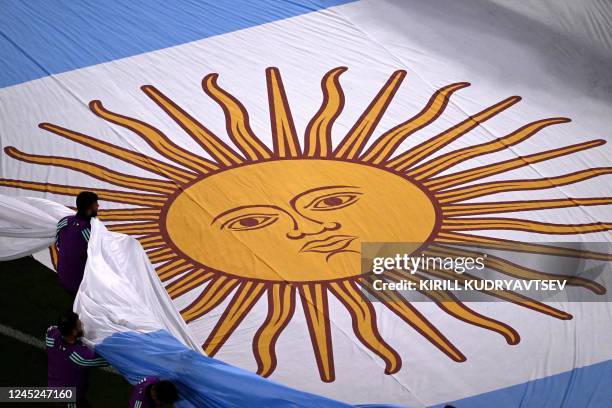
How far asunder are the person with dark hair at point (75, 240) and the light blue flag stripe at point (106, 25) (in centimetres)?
269

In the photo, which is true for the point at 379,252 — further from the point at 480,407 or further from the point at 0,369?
the point at 0,369

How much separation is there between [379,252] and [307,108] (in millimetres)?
1792

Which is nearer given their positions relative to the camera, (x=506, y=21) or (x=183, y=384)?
(x=183, y=384)

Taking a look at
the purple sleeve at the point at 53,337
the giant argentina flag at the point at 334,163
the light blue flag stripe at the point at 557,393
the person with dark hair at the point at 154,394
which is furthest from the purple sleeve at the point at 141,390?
the light blue flag stripe at the point at 557,393

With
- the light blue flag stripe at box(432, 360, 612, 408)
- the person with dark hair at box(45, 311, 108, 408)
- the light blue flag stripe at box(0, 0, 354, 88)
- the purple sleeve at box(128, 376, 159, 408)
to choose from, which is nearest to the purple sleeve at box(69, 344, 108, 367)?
the person with dark hair at box(45, 311, 108, 408)

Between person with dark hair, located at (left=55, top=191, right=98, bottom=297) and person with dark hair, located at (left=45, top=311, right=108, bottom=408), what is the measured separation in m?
0.63

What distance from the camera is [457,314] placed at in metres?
7.91

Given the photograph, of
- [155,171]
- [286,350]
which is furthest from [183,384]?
[155,171]

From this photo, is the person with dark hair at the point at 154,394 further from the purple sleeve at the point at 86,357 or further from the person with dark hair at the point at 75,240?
the person with dark hair at the point at 75,240

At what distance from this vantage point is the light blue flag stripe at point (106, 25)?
1001cm

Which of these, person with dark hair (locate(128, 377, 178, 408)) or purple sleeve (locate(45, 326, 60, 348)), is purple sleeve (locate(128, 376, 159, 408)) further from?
purple sleeve (locate(45, 326, 60, 348))

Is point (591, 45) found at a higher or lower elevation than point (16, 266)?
higher

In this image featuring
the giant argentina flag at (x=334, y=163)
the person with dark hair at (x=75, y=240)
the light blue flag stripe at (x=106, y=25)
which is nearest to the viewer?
the person with dark hair at (x=75, y=240)

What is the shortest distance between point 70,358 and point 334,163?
308 cm
